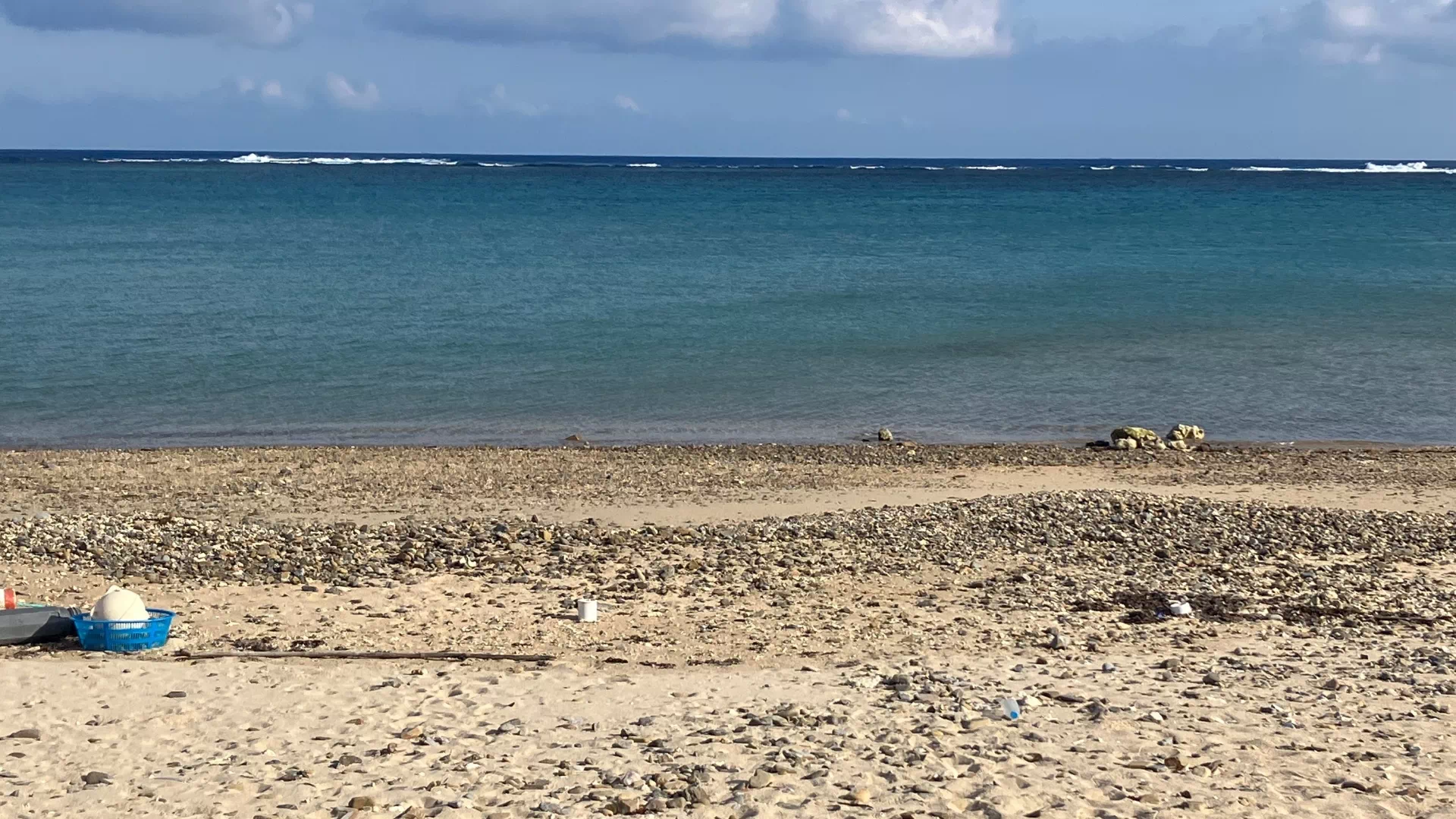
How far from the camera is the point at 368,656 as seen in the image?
9742 millimetres

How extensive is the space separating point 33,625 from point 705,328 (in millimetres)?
23718

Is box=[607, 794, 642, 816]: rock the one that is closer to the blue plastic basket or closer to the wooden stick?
the wooden stick

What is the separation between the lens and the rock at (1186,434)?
847 inches

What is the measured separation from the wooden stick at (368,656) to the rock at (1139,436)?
13313mm

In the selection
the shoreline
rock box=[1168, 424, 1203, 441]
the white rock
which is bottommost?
the shoreline

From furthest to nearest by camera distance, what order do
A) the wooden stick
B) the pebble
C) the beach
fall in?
the pebble < the wooden stick < the beach

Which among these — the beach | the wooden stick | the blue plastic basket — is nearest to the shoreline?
the beach

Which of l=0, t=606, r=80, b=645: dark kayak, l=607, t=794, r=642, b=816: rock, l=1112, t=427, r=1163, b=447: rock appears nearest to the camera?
l=607, t=794, r=642, b=816: rock

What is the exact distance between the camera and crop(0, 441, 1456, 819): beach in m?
7.29

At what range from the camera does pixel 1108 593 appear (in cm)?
1176

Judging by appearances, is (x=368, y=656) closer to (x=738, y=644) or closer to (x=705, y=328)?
(x=738, y=644)

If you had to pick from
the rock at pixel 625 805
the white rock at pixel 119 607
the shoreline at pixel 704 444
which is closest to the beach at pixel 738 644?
the rock at pixel 625 805

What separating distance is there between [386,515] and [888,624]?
20.6 feet

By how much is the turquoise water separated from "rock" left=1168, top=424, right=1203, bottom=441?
1.28m
